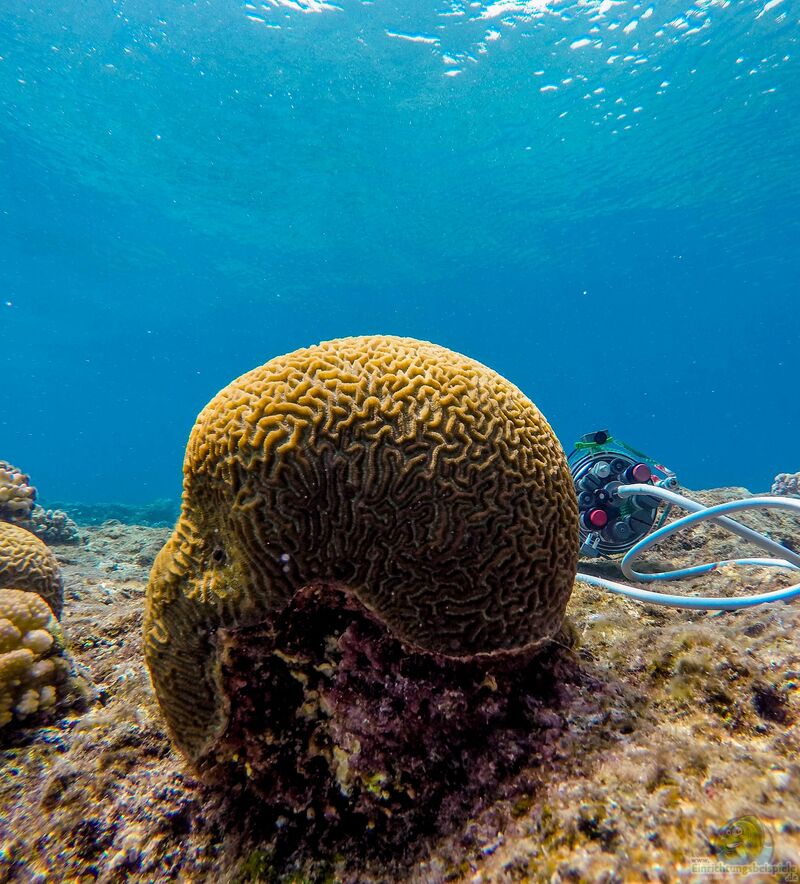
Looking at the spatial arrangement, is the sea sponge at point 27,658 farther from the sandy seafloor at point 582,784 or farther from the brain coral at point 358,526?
the brain coral at point 358,526

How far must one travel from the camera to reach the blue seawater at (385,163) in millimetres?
22281

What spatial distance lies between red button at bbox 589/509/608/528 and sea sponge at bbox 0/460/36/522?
35.0 ft

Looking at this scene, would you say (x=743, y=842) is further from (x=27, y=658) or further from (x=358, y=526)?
(x=27, y=658)

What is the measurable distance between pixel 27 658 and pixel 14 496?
768cm

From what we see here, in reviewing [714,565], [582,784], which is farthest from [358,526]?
[714,565]

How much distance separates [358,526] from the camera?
2.39m

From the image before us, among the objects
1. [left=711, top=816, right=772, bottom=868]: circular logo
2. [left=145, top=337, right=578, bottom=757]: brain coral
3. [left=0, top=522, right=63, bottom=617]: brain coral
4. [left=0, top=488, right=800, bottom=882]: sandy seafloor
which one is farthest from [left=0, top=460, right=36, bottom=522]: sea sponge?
[left=711, top=816, right=772, bottom=868]: circular logo

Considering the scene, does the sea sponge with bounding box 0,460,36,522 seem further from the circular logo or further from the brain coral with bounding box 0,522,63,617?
the circular logo

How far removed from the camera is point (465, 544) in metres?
2.46

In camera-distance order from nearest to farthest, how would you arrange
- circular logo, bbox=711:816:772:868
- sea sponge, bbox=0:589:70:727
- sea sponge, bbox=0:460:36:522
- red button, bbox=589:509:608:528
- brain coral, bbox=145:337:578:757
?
circular logo, bbox=711:816:772:868 < brain coral, bbox=145:337:578:757 < sea sponge, bbox=0:589:70:727 < red button, bbox=589:509:608:528 < sea sponge, bbox=0:460:36:522

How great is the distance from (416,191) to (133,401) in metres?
114

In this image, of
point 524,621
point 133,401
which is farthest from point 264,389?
point 133,401

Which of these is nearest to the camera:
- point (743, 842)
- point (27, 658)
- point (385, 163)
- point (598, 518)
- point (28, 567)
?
point (743, 842)

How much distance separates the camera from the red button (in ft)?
17.7
